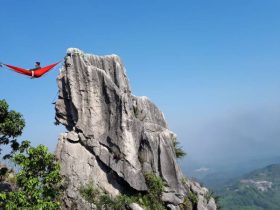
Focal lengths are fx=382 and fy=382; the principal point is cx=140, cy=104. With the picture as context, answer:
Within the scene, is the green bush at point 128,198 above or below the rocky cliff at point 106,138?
below

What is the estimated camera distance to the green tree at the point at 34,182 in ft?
100

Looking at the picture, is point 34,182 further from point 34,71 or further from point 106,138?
point 106,138

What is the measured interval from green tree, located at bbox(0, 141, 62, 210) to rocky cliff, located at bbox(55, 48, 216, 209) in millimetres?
5837

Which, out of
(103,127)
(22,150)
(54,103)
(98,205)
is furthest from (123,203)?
(54,103)

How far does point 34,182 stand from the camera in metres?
31.5

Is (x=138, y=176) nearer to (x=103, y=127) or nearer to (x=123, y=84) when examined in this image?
(x=103, y=127)

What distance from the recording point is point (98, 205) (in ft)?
125

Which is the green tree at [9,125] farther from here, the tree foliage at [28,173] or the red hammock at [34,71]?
the red hammock at [34,71]

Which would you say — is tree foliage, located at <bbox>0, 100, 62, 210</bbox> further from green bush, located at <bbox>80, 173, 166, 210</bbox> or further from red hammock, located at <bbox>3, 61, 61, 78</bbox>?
red hammock, located at <bbox>3, 61, 61, 78</bbox>

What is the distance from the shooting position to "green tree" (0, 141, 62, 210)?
30.6 m

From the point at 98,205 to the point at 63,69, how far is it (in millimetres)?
15622

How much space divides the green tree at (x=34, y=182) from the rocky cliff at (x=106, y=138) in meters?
5.84

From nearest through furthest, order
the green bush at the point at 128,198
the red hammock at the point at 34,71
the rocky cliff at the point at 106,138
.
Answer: the red hammock at the point at 34,71, the green bush at the point at 128,198, the rocky cliff at the point at 106,138

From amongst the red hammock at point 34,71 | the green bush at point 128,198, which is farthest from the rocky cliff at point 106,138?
the red hammock at point 34,71
